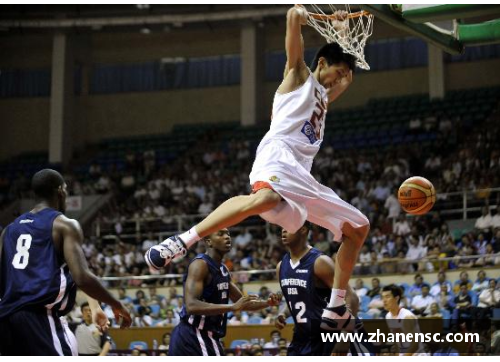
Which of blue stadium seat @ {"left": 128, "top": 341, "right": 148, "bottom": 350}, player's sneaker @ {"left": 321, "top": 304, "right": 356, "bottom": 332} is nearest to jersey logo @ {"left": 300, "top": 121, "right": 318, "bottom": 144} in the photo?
player's sneaker @ {"left": 321, "top": 304, "right": 356, "bottom": 332}

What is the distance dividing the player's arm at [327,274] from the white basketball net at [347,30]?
186 centimetres

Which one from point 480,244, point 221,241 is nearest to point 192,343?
point 221,241

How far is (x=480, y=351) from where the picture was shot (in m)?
8.75

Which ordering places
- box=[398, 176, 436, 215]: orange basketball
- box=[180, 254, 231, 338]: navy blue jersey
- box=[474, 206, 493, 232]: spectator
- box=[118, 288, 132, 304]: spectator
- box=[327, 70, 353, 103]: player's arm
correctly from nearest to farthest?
box=[327, 70, 353, 103]: player's arm < box=[180, 254, 231, 338]: navy blue jersey < box=[398, 176, 436, 215]: orange basketball < box=[474, 206, 493, 232]: spectator < box=[118, 288, 132, 304]: spectator

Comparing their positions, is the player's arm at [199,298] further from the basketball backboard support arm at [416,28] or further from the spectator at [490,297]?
the spectator at [490,297]

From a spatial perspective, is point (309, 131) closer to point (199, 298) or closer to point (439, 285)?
point (199, 298)

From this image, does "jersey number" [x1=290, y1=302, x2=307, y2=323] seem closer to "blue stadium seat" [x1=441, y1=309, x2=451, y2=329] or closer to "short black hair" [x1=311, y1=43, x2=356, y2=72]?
"short black hair" [x1=311, y1=43, x2=356, y2=72]

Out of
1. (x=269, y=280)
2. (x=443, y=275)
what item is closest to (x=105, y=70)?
(x=269, y=280)

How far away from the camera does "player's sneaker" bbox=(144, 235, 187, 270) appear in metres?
5.23

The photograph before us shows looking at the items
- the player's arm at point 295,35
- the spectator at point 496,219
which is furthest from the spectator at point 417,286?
the player's arm at point 295,35

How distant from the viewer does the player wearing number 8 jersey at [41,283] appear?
4840 millimetres

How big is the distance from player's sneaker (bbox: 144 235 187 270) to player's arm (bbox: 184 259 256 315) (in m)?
1.40

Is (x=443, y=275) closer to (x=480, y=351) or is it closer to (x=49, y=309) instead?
(x=480, y=351)

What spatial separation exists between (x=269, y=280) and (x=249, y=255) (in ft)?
5.87
